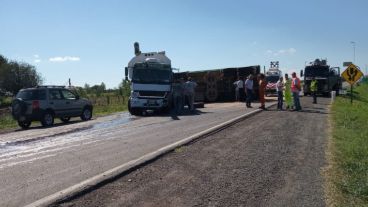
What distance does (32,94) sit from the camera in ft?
70.3

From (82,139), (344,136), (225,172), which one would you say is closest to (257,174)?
(225,172)

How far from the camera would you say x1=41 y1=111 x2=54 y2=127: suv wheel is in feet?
70.2

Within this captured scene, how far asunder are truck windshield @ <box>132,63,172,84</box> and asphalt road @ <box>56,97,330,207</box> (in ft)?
42.7

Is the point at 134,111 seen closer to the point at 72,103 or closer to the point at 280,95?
the point at 72,103

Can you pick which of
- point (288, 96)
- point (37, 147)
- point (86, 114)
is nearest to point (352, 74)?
point (288, 96)

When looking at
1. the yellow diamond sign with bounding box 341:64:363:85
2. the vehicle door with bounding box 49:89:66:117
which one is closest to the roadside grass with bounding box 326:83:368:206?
the yellow diamond sign with bounding box 341:64:363:85

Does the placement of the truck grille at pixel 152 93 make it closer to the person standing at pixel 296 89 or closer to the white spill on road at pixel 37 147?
the person standing at pixel 296 89

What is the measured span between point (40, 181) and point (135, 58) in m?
19.1

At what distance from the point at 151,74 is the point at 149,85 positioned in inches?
27.2

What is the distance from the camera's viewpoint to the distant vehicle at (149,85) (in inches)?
958

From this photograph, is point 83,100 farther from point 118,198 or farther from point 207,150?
point 118,198

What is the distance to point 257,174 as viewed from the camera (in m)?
7.89

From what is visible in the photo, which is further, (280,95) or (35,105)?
(280,95)

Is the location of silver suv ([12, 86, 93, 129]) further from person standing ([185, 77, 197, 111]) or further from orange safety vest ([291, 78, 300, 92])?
orange safety vest ([291, 78, 300, 92])
